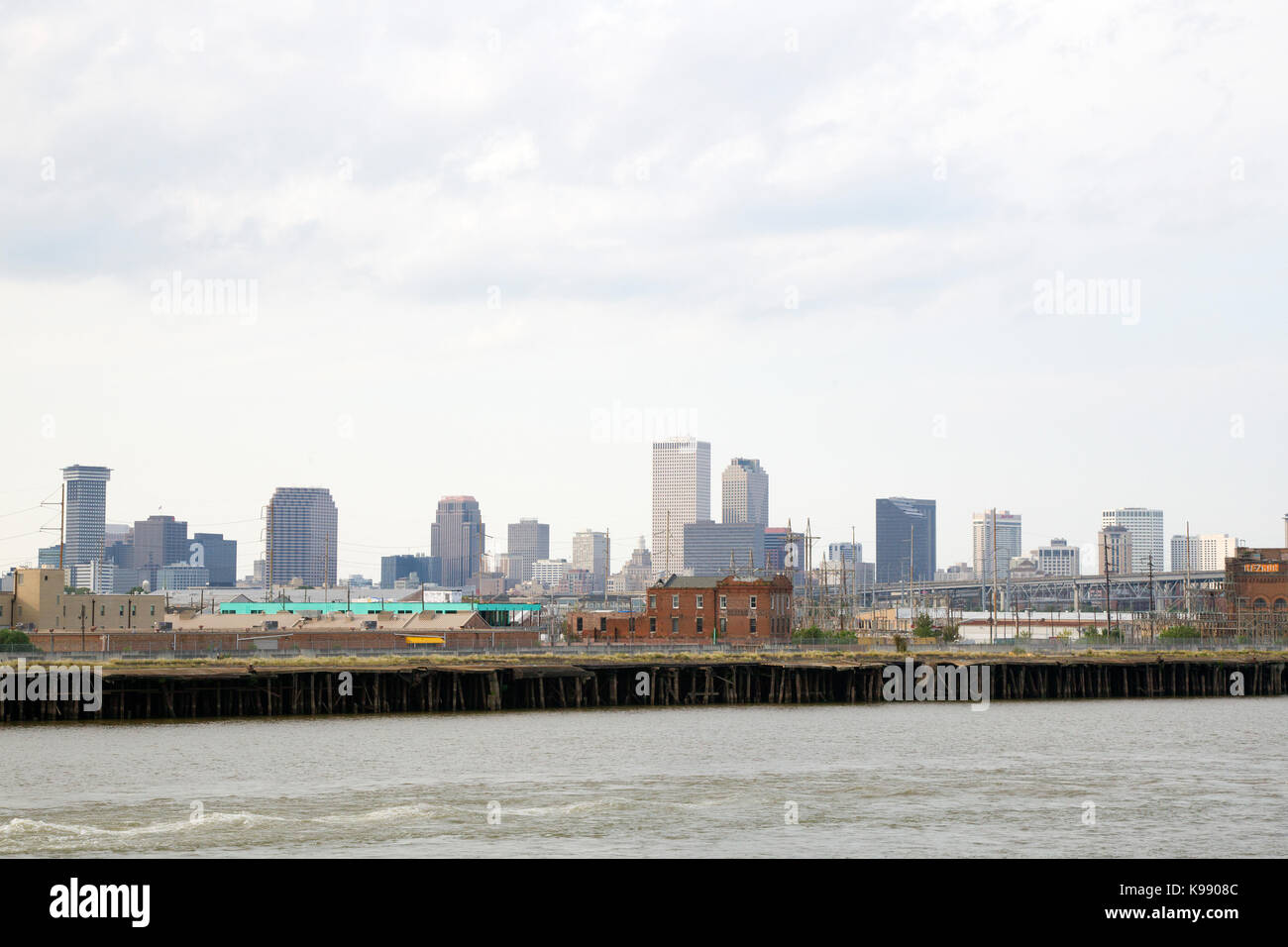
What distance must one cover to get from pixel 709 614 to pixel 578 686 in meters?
44.5

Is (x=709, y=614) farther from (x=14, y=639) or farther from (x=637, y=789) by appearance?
(x=637, y=789)

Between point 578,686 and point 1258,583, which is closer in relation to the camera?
point 578,686

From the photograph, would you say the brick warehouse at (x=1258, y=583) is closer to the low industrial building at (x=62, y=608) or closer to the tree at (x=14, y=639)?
the low industrial building at (x=62, y=608)

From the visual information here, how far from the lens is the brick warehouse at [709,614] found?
413 ft

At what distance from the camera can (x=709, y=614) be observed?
12656 cm

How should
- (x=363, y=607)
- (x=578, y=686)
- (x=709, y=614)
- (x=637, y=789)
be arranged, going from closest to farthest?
(x=637, y=789) < (x=578, y=686) < (x=709, y=614) < (x=363, y=607)

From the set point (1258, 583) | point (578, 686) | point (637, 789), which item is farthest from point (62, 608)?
point (1258, 583)

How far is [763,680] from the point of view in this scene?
89438mm

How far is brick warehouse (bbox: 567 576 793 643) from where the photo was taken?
4958 inches

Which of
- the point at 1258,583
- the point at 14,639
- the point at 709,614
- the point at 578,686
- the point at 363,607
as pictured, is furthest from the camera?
the point at 1258,583

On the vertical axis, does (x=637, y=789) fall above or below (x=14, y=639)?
below
